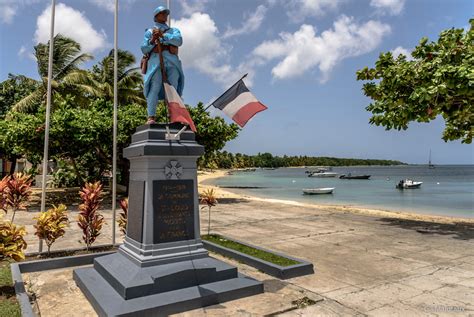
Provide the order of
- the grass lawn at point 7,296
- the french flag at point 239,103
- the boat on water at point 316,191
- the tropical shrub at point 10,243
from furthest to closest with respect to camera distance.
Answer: the boat on water at point 316,191 < the french flag at point 239,103 < the tropical shrub at point 10,243 < the grass lawn at point 7,296

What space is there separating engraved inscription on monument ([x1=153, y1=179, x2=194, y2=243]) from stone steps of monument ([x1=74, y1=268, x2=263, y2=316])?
971 mm

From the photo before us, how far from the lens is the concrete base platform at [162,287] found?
5168 mm

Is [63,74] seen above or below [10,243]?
above

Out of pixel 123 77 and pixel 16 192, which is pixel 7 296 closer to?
pixel 16 192

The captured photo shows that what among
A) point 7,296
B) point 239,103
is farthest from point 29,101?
point 239,103

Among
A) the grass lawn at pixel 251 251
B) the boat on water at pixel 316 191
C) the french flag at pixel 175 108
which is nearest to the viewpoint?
the french flag at pixel 175 108

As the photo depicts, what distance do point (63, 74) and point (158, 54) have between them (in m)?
19.9

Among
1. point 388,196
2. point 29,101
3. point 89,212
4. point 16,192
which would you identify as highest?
point 29,101

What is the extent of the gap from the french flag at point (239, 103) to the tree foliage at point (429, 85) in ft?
21.1

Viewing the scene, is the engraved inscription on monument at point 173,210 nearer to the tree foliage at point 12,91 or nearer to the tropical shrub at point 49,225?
the tropical shrub at point 49,225

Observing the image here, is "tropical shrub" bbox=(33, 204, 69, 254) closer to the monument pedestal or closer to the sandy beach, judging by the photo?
the sandy beach

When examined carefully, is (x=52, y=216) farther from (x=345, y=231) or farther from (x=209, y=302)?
(x=345, y=231)

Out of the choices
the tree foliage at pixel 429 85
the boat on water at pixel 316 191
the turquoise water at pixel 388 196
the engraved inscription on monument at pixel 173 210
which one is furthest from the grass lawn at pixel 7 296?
the boat on water at pixel 316 191

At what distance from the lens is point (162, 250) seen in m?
6.05
